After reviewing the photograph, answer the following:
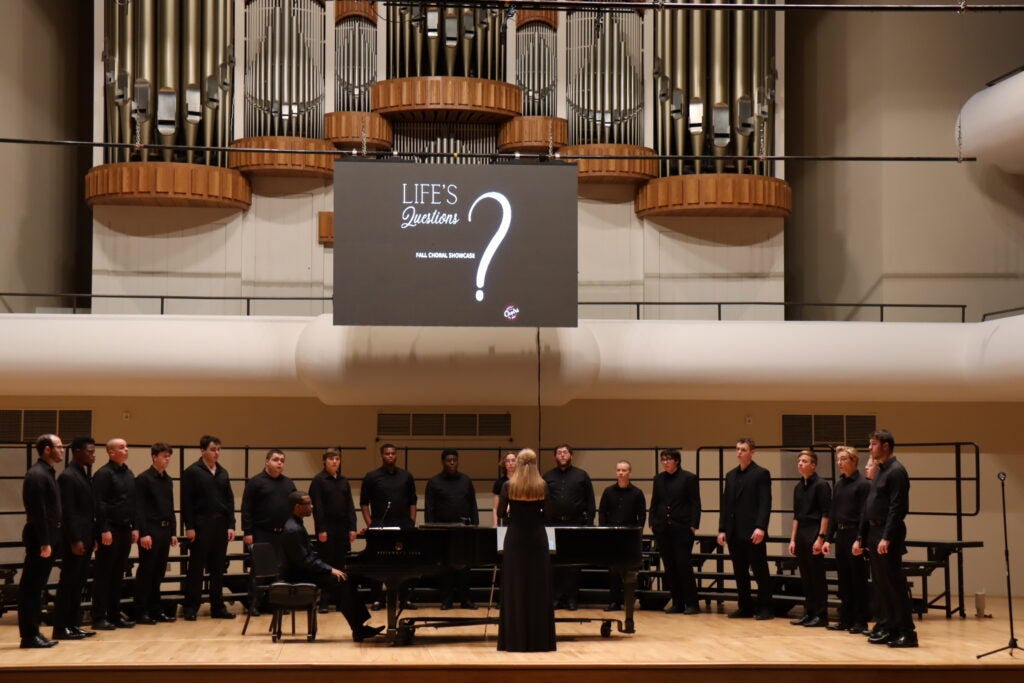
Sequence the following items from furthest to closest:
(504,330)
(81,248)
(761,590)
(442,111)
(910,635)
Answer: (81,248)
(442,111)
(504,330)
(761,590)
(910,635)

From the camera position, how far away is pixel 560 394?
11.8m

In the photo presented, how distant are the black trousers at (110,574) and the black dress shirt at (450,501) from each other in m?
2.58

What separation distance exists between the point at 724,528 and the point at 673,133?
4.13 metres

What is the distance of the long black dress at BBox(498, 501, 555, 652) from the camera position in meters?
8.05

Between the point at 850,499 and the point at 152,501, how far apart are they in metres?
5.14

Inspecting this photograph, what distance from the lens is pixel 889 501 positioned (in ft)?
27.7

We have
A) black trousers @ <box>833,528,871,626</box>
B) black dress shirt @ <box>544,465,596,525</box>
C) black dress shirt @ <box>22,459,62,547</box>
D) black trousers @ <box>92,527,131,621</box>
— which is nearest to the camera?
black dress shirt @ <box>22,459,62,547</box>

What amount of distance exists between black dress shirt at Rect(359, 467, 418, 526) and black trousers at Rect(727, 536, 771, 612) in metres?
2.68

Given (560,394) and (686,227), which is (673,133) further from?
(560,394)

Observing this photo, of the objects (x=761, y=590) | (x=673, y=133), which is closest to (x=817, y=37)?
(x=673, y=133)

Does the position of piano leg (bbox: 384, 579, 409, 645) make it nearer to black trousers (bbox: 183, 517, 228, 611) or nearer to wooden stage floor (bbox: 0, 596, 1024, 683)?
wooden stage floor (bbox: 0, 596, 1024, 683)

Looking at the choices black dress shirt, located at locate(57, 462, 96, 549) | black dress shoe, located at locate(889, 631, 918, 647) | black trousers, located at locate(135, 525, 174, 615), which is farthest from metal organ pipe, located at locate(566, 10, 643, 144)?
black dress shirt, located at locate(57, 462, 96, 549)

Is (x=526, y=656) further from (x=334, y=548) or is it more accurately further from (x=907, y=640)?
(x=334, y=548)

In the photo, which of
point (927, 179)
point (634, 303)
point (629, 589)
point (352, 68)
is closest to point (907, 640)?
point (629, 589)
